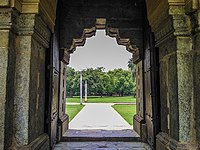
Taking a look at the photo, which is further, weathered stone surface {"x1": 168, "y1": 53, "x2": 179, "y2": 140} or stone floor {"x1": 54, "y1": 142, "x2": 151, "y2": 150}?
stone floor {"x1": 54, "y1": 142, "x2": 151, "y2": 150}

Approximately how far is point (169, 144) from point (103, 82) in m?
35.2

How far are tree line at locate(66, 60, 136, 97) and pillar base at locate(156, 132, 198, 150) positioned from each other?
31.8 metres

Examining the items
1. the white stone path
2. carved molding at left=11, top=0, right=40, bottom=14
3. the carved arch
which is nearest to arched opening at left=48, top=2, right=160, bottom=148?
the carved arch

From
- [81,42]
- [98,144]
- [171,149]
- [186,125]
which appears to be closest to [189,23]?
[186,125]

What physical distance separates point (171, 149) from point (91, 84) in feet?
113

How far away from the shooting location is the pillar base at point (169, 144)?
250 cm

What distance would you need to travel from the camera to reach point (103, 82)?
38000 millimetres

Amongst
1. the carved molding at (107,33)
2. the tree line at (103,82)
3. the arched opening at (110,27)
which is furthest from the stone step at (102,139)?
the tree line at (103,82)

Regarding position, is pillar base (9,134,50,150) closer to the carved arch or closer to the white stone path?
the carved arch

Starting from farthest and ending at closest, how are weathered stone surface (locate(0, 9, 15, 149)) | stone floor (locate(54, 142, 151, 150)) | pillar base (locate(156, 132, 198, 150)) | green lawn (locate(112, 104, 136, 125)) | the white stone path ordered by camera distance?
green lawn (locate(112, 104, 136, 125))
the white stone path
stone floor (locate(54, 142, 151, 150))
pillar base (locate(156, 132, 198, 150))
weathered stone surface (locate(0, 9, 15, 149))

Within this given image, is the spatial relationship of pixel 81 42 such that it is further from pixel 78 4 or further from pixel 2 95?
pixel 2 95

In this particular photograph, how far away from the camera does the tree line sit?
36.4m

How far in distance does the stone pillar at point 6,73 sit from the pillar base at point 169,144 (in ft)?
6.22

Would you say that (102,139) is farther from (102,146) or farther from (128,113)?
(128,113)
